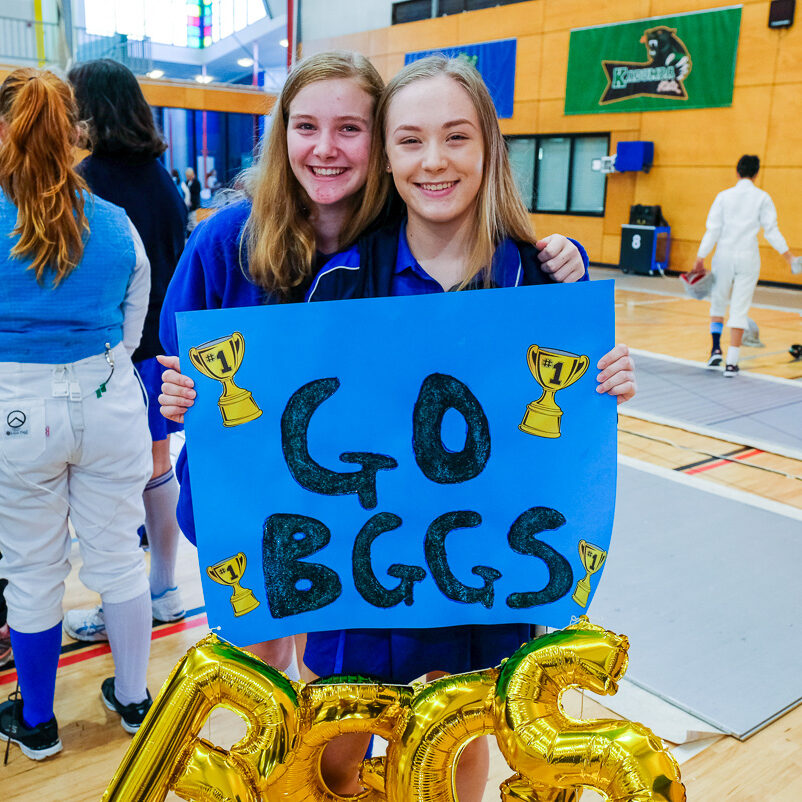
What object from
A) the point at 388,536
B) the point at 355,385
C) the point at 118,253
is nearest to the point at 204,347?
the point at 355,385

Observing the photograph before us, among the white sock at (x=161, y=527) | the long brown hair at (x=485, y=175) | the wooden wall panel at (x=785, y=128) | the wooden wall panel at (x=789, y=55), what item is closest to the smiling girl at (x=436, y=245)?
the long brown hair at (x=485, y=175)

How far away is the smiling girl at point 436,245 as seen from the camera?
4.29 ft

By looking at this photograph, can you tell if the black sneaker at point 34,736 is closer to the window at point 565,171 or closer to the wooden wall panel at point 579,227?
the wooden wall panel at point 579,227

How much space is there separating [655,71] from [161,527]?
39.8 feet

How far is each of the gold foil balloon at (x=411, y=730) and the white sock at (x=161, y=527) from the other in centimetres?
172

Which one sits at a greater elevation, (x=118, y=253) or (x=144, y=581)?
(x=118, y=253)

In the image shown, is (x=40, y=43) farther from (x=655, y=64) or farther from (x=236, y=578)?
(x=236, y=578)

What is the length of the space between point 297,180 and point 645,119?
12656mm

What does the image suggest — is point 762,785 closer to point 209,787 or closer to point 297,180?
point 209,787

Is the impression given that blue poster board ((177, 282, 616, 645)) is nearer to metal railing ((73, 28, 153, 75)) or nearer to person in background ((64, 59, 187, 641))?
person in background ((64, 59, 187, 641))

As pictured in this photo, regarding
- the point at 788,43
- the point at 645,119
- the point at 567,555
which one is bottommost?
the point at 567,555

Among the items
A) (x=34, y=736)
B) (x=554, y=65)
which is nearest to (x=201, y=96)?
(x=554, y=65)

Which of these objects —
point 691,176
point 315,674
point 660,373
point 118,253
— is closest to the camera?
point 315,674

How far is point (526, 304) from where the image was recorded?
4.09 feet
